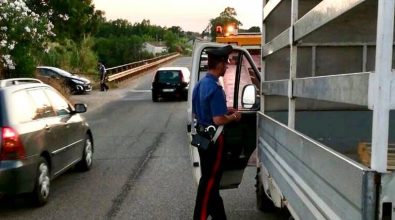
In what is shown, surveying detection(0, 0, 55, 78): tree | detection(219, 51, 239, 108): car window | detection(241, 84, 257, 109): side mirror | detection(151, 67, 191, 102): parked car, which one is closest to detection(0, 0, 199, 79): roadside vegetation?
detection(0, 0, 55, 78): tree

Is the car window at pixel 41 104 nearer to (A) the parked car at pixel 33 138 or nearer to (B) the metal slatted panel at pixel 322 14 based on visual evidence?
(A) the parked car at pixel 33 138

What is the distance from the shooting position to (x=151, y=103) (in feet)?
76.5

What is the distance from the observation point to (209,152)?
4.85 metres

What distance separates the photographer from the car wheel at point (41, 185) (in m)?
6.40

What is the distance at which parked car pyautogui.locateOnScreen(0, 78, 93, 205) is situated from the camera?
19.7 ft

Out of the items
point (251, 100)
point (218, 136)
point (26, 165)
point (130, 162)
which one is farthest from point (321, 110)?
point (130, 162)

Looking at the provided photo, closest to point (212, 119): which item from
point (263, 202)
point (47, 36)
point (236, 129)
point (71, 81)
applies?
point (236, 129)

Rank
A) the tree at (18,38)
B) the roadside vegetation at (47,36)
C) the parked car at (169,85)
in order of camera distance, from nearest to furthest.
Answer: the tree at (18,38)
the roadside vegetation at (47,36)
the parked car at (169,85)

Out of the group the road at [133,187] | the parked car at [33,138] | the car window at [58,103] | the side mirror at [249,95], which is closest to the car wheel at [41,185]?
the parked car at [33,138]

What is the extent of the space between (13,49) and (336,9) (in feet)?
55.8

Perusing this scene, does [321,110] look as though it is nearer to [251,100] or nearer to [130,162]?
[251,100]

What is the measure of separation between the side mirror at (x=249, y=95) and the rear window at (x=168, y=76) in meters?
19.1

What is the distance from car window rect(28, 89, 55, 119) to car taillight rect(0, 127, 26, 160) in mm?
749

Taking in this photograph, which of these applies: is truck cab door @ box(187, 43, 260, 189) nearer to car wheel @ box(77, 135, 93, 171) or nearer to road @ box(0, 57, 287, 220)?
road @ box(0, 57, 287, 220)
